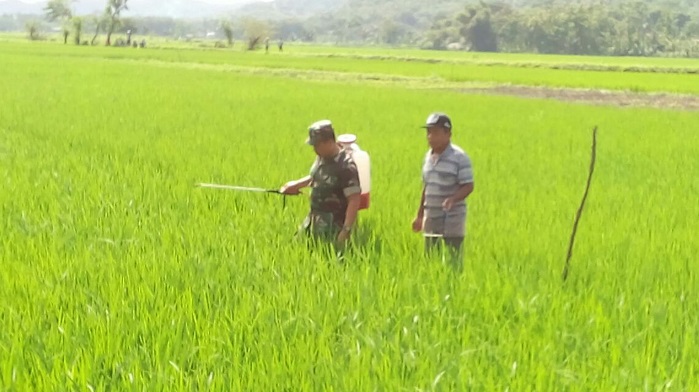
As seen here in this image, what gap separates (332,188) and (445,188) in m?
0.58

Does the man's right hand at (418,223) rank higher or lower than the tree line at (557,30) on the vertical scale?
lower

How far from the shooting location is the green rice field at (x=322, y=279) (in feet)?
7.49

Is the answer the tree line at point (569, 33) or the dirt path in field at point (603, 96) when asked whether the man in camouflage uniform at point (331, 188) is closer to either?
the dirt path in field at point (603, 96)

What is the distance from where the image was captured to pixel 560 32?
82.4 m

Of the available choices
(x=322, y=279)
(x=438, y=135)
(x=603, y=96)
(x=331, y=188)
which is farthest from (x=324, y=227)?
(x=603, y=96)

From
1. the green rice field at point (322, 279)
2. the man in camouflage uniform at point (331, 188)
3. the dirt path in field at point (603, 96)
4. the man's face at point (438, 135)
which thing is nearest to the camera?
the green rice field at point (322, 279)

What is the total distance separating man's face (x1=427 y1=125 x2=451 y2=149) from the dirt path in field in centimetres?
1505

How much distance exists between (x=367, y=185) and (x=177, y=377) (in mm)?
2073

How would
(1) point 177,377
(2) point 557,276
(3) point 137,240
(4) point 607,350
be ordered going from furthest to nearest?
(3) point 137,240 < (2) point 557,276 < (4) point 607,350 < (1) point 177,377

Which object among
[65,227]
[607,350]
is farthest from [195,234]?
[607,350]

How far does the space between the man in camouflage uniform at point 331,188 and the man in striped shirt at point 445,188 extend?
0.38 meters

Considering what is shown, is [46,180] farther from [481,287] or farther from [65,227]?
[481,287]

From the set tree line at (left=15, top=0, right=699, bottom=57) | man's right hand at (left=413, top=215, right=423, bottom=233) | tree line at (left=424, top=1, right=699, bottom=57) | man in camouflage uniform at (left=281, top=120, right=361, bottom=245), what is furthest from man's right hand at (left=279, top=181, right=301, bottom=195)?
tree line at (left=424, top=1, right=699, bottom=57)

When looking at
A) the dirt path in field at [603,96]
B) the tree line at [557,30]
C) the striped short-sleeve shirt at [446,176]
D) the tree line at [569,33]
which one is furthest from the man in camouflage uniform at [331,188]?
the tree line at [569,33]
